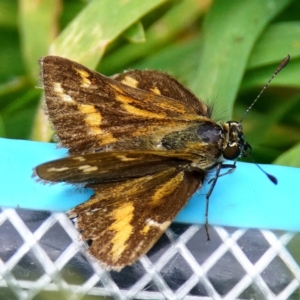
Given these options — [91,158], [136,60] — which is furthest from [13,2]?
[91,158]

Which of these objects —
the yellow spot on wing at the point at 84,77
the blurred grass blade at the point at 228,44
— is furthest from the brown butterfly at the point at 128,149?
the blurred grass blade at the point at 228,44

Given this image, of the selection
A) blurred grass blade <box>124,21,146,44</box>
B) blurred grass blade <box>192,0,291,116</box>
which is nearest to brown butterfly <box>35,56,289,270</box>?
blurred grass blade <box>192,0,291,116</box>

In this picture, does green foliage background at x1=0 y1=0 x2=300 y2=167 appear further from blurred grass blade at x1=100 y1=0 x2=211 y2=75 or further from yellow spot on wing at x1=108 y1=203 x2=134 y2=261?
yellow spot on wing at x1=108 y1=203 x2=134 y2=261

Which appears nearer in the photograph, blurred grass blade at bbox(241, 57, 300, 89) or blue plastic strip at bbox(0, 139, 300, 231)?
blue plastic strip at bbox(0, 139, 300, 231)

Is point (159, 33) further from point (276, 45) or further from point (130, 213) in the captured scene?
point (130, 213)

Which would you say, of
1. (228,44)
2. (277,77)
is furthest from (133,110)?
(277,77)

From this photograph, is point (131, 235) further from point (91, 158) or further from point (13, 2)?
point (13, 2)
